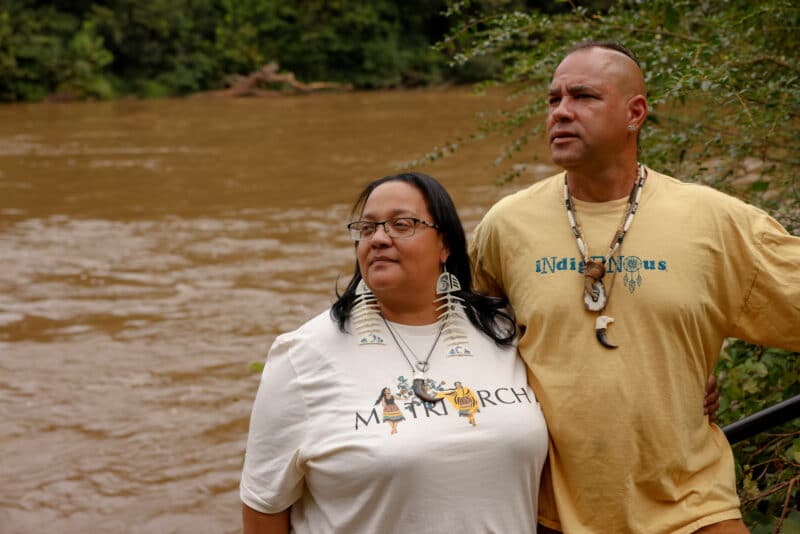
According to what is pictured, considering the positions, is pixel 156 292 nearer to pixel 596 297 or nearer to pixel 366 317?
pixel 366 317

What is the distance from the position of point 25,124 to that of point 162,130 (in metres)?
4.19

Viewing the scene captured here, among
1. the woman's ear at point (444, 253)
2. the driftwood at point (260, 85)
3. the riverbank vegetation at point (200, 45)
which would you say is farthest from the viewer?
the driftwood at point (260, 85)

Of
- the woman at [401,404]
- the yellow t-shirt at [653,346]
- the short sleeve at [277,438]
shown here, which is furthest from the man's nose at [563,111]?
the short sleeve at [277,438]

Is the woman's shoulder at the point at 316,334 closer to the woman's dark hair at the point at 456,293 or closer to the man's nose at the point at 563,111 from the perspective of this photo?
the woman's dark hair at the point at 456,293

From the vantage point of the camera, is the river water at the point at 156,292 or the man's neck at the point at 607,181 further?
the river water at the point at 156,292

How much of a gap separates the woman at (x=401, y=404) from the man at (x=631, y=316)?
11 cm

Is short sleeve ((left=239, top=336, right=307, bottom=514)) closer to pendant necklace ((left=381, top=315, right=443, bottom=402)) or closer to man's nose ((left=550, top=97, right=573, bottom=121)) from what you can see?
pendant necklace ((left=381, top=315, right=443, bottom=402))

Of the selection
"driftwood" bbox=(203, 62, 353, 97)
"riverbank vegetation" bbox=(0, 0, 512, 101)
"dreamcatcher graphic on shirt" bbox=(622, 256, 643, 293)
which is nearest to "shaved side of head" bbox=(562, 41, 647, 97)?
"dreamcatcher graphic on shirt" bbox=(622, 256, 643, 293)

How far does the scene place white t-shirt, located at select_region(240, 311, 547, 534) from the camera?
2184mm

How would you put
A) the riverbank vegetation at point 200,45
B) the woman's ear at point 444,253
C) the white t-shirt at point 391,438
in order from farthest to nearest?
the riverbank vegetation at point 200,45, the woman's ear at point 444,253, the white t-shirt at point 391,438

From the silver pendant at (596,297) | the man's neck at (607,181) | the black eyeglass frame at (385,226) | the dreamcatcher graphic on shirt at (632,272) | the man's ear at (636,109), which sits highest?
the man's ear at (636,109)

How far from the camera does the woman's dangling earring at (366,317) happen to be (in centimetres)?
237

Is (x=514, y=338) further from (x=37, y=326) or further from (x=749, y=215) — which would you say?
(x=37, y=326)

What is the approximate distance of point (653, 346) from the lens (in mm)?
2260
